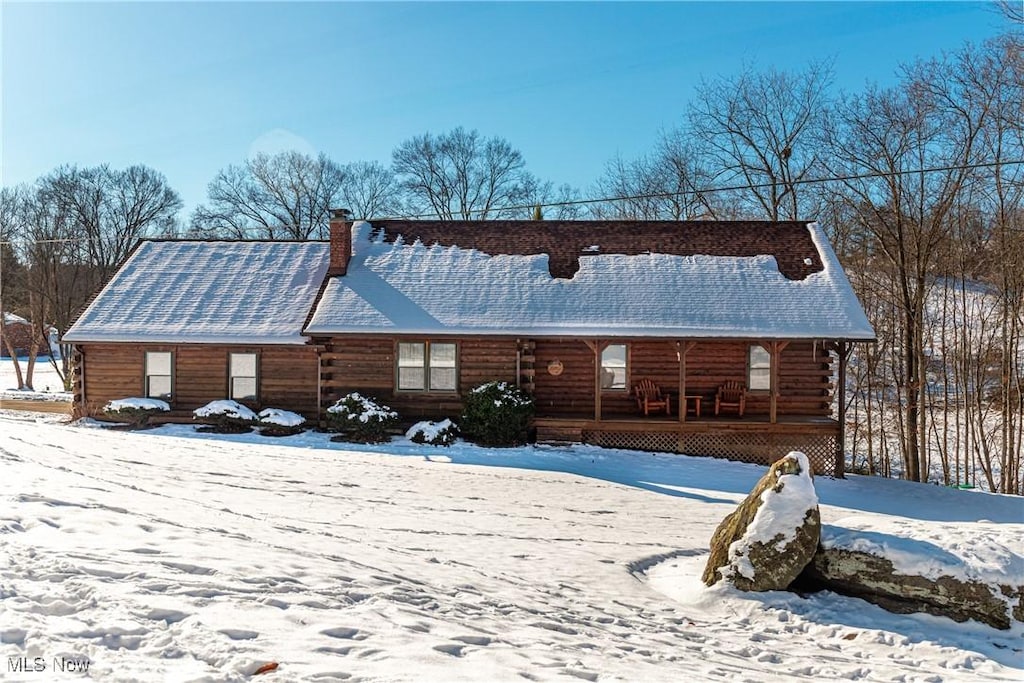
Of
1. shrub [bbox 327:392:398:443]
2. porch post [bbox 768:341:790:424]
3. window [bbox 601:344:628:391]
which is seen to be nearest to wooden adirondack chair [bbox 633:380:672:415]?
window [bbox 601:344:628:391]

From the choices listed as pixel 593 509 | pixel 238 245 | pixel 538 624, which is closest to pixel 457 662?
pixel 538 624

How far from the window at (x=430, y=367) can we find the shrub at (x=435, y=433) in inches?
57.6

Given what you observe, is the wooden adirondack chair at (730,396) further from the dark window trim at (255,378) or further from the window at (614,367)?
the dark window trim at (255,378)

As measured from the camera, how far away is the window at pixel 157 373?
1930 centimetres

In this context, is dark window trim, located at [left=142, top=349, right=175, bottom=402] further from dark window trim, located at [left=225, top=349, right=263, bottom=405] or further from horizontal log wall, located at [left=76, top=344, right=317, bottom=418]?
dark window trim, located at [left=225, top=349, right=263, bottom=405]

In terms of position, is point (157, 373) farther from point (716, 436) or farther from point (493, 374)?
Result: point (716, 436)

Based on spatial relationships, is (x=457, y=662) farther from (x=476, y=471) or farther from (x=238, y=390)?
(x=238, y=390)

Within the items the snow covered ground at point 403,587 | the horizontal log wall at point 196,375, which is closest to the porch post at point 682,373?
the snow covered ground at point 403,587

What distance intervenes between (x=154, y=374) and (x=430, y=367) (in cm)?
853

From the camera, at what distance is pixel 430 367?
18422 millimetres

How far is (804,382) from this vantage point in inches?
733

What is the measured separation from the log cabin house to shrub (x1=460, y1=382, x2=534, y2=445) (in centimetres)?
76

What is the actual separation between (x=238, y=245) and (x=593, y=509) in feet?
56.8

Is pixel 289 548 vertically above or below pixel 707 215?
below
